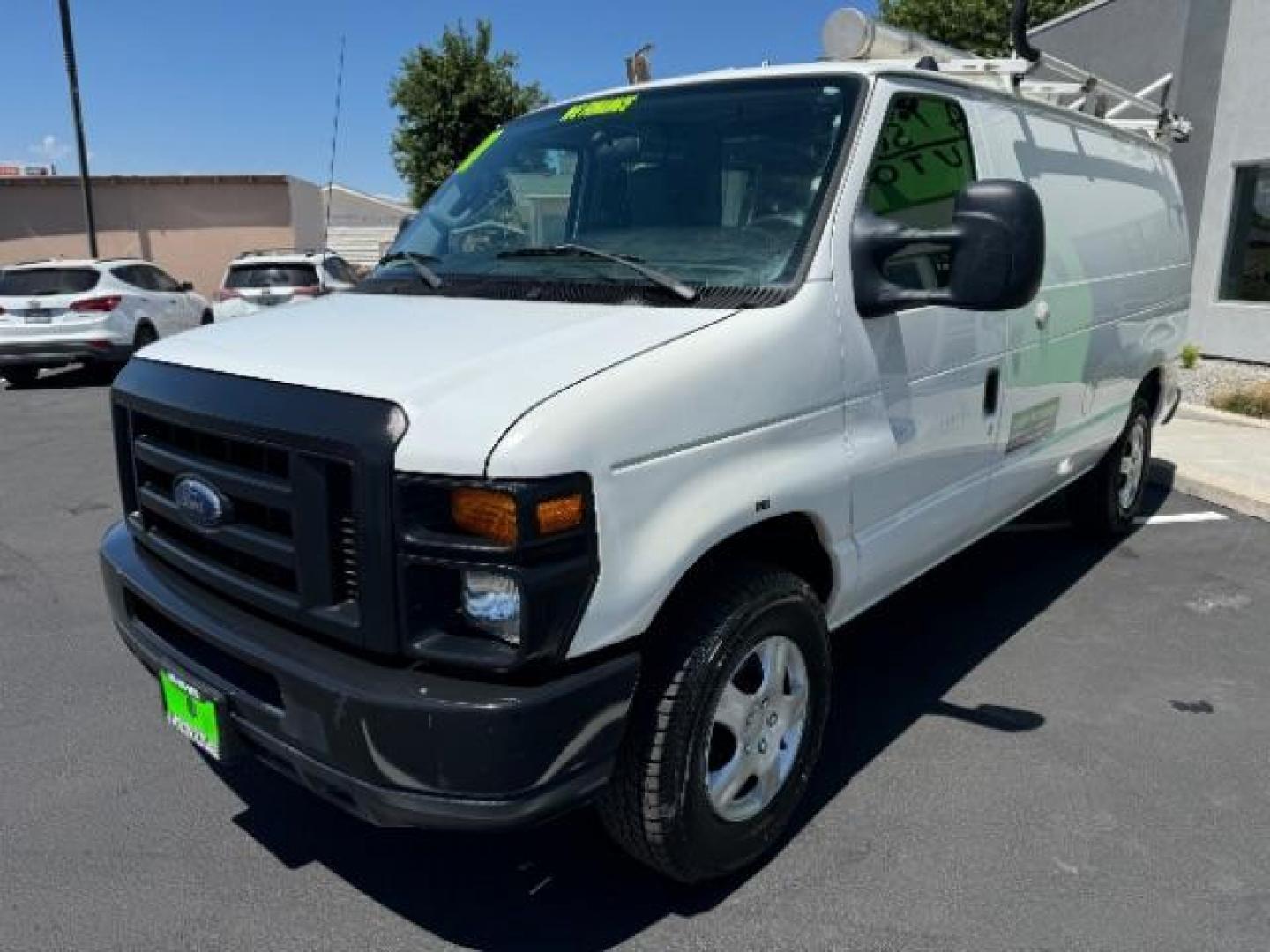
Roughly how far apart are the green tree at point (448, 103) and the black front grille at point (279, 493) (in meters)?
22.9

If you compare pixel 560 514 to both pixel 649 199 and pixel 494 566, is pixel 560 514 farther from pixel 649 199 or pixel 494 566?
pixel 649 199

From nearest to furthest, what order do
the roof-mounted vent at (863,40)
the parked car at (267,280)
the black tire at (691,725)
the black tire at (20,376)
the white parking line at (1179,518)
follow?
the black tire at (691,725) → the roof-mounted vent at (863,40) → the white parking line at (1179,518) → the black tire at (20,376) → the parked car at (267,280)

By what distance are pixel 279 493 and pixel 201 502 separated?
0.37 m

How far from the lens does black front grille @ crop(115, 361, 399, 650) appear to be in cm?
206

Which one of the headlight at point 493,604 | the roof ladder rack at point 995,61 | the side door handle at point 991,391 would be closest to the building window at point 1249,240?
the roof ladder rack at point 995,61

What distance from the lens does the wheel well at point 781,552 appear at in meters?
2.51

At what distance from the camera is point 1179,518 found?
612cm

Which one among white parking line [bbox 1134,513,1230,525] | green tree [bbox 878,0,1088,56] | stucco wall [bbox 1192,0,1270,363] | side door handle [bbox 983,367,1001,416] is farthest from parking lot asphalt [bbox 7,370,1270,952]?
green tree [bbox 878,0,1088,56]

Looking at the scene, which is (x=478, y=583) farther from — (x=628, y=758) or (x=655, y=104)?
Result: (x=655, y=104)

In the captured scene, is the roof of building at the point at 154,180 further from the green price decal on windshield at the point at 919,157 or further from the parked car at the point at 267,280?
the green price decal on windshield at the point at 919,157

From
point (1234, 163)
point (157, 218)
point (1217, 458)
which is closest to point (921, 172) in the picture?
point (1217, 458)

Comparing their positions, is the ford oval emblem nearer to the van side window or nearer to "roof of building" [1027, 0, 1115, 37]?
the van side window

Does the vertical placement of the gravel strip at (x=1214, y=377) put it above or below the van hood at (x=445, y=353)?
below

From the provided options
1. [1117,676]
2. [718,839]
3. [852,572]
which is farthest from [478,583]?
[1117,676]
